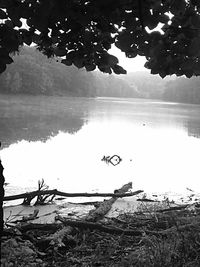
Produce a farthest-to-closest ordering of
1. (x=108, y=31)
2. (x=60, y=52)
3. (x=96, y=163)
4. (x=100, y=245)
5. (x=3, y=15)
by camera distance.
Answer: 1. (x=96, y=163)
2. (x=100, y=245)
3. (x=60, y=52)
4. (x=108, y=31)
5. (x=3, y=15)

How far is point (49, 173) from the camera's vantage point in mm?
10789

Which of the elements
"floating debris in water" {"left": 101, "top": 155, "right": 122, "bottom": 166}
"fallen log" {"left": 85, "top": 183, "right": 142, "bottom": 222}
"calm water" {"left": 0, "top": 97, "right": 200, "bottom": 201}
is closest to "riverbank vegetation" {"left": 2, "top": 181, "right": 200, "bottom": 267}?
"fallen log" {"left": 85, "top": 183, "right": 142, "bottom": 222}

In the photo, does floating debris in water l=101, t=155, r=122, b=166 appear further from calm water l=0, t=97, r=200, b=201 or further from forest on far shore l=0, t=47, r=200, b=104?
forest on far shore l=0, t=47, r=200, b=104

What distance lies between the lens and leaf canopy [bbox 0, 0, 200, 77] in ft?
7.87

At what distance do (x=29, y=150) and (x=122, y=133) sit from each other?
10097 mm

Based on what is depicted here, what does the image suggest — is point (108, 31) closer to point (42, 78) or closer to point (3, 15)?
point (3, 15)

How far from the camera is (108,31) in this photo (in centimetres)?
287

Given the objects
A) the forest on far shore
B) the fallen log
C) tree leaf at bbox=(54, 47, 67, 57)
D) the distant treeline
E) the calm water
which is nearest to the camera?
tree leaf at bbox=(54, 47, 67, 57)

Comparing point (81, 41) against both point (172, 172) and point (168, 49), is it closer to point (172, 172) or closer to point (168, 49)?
point (168, 49)

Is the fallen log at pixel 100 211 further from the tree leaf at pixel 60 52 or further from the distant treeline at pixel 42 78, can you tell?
the distant treeline at pixel 42 78

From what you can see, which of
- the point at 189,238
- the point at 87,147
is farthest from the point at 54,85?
the point at 189,238

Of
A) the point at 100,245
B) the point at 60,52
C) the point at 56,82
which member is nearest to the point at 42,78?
the point at 56,82

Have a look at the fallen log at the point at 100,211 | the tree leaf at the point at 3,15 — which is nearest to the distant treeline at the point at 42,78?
the fallen log at the point at 100,211

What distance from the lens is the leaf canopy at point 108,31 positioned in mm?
2398
